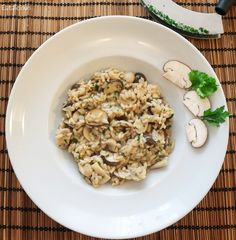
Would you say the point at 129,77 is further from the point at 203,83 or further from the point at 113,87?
the point at 203,83

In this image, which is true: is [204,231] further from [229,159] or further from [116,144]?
[116,144]

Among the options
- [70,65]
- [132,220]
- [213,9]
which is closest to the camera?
[132,220]

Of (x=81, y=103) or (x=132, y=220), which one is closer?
(x=132, y=220)

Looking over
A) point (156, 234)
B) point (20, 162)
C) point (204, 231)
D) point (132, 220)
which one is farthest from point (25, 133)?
point (204, 231)

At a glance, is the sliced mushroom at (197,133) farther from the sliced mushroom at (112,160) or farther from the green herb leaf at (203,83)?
the sliced mushroom at (112,160)

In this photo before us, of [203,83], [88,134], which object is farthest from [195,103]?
[88,134]

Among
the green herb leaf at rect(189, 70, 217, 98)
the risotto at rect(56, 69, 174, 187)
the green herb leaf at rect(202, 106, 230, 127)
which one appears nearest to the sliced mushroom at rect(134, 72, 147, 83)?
the risotto at rect(56, 69, 174, 187)

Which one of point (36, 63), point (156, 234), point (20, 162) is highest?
point (36, 63)
